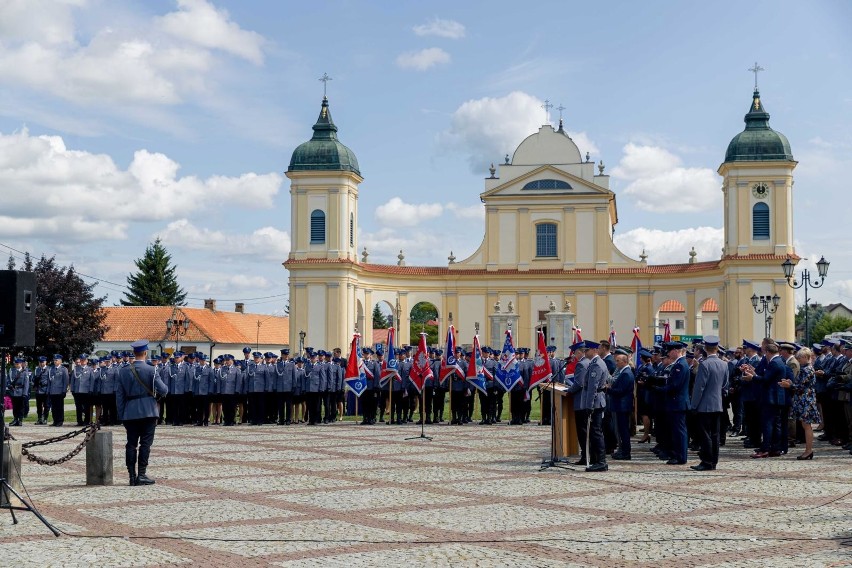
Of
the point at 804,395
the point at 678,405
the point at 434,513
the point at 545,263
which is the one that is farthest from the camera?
the point at 545,263

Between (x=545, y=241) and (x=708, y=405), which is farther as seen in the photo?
(x=545, y=241)

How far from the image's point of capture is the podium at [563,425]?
47.3 feet

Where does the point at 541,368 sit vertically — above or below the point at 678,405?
above

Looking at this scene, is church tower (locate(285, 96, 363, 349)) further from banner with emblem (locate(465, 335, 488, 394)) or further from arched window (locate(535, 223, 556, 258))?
banner with emblem (locate(465, 335, 488, 394))

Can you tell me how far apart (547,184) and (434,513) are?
5140 centimetres

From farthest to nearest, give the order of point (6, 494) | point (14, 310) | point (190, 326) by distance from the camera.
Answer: point (190, 326), point (6, 494), point (14, 310)

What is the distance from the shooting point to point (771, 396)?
595 inches

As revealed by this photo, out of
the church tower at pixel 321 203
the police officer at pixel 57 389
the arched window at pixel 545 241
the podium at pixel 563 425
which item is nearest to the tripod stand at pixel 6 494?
the podium at pixel 563 425

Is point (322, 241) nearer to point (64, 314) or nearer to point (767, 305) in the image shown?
point (64, 314)

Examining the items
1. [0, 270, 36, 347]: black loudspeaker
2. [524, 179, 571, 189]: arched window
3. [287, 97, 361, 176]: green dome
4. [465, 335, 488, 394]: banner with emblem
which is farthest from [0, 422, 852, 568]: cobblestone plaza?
[524, 179, 571, 189]: arched window

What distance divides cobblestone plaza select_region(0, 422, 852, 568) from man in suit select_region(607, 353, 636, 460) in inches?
15.6

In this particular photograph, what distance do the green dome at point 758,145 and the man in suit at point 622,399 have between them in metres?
41.4

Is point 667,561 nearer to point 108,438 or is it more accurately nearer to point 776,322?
point 108,438

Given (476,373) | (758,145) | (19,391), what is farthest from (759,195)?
(19,391)
